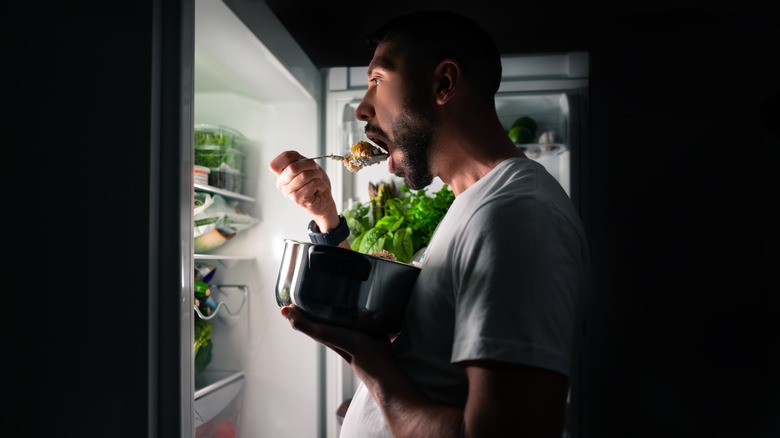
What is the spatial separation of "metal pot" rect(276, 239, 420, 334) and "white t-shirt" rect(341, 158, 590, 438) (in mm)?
37

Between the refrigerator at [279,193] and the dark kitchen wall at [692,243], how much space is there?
684 millimetres

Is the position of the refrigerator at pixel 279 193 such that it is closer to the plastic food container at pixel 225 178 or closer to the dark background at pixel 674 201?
the plastic food container at pixel 225 178

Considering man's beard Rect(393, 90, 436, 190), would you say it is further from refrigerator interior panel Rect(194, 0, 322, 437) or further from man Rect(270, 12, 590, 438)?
refrigerator interior panel Rect(194, 0, 322, 437)

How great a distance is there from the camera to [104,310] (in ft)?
3.10

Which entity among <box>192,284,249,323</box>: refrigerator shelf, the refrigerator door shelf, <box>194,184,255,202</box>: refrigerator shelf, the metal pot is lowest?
the refrigerator door shelf

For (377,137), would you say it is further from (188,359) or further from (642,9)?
(642,9)

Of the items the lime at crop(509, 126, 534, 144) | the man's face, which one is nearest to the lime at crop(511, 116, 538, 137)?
the lime at crop(509, 126, 534, 144)

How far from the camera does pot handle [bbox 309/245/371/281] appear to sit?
86 centimetres

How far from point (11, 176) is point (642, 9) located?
89.9 inches

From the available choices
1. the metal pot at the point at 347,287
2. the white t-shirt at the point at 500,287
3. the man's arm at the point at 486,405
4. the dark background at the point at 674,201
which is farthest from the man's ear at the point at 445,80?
the dark background at the point at 674,201

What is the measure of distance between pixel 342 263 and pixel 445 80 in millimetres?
337

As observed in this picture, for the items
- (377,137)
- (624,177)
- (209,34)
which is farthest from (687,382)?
(209,34)

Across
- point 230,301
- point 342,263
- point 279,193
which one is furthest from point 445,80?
point 230,301

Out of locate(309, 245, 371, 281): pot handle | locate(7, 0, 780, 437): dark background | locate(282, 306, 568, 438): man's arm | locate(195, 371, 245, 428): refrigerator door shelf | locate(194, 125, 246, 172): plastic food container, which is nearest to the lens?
locate(282, 306, 568, 438): man's arm
